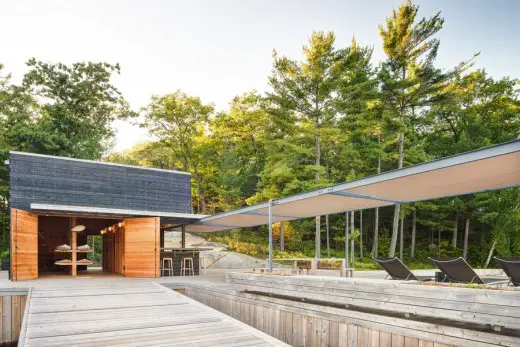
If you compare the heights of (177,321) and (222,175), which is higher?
(222,175)

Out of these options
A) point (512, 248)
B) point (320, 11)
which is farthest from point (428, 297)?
point (512, 248)

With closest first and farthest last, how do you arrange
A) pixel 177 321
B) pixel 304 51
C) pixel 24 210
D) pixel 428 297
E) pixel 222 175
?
1. pixel 428 297
2. pixel 177 321
3. pixel 24 210
4. pixel 304 51
5. pixel 222 175

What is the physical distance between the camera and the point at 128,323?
5055mm

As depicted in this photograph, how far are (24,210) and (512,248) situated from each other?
2343cm

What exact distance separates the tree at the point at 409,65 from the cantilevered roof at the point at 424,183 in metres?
11.3

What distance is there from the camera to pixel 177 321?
5.16 metres

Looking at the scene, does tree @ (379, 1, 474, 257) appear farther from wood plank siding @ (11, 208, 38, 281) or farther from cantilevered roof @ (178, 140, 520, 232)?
wood plank siding @ (11, 208, 38, 281)

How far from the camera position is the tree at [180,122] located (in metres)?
27.0

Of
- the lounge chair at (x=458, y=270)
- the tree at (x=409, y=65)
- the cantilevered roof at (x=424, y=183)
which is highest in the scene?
the tree at (x=409, y=65)

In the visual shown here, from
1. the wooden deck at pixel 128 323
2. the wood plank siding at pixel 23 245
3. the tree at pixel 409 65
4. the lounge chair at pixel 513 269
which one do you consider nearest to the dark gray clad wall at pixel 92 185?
the wood plank siding at pixel 23 245

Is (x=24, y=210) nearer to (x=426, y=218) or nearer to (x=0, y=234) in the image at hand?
(x=0, y=234)

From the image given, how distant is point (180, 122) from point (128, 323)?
77.4ft

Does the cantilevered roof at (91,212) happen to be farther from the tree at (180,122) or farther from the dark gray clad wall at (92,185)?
the tree at (180,122)

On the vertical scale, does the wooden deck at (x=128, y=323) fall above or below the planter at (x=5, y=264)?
above
